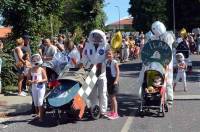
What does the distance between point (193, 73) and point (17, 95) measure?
31.6ft

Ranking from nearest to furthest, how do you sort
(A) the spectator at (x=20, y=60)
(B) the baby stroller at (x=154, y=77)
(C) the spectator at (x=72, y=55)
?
(B) the baby stroller at (x=154, y=77) < (C) the spectator at (x=72, y=55) < (A) the spectator at (x=20, y=60)

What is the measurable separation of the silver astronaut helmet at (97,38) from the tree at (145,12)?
248 feet

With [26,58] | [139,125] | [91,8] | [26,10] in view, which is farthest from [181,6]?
[139,125]

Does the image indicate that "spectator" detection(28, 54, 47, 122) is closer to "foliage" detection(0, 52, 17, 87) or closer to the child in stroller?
the child in stroller

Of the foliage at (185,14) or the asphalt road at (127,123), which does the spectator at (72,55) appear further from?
the foliage at (185,14)

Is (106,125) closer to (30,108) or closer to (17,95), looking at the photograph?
(30,108)

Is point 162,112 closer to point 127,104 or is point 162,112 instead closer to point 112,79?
point 112,79

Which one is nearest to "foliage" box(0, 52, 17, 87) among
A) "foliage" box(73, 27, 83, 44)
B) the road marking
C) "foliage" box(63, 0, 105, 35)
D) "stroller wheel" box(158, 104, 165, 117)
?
the road marking

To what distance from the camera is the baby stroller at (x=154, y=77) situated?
11.7 m

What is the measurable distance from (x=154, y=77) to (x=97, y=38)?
162 cm

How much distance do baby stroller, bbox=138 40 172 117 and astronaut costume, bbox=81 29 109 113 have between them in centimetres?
90

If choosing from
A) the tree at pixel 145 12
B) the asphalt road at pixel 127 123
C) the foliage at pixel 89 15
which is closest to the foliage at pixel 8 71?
the asphalt road at pixel 127 123

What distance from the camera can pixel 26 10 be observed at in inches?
768

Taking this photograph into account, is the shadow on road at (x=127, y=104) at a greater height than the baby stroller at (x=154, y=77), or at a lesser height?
lesser
